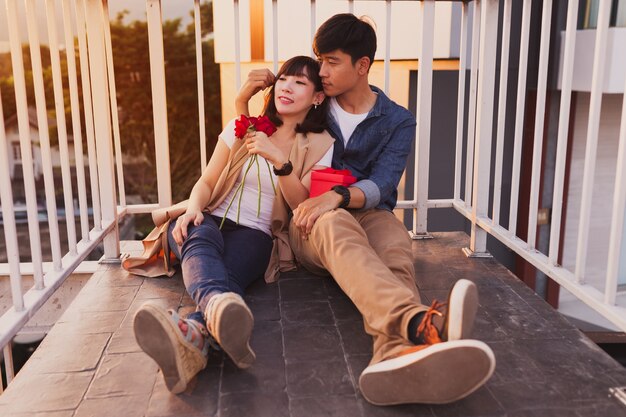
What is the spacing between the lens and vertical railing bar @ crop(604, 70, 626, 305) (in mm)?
1736

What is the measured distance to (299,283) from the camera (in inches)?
100

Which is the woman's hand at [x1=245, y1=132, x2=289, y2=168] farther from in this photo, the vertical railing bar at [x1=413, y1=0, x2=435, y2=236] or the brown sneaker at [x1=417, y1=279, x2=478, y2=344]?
the vertical railing bar at [x1=413, y1=0, x2=435, y2=236]

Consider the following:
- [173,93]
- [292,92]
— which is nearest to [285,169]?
[292,92]

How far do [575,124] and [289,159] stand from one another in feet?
13.7

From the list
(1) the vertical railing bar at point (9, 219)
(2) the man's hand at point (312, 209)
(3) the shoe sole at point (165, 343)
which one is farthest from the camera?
(2) the man's hand at point (312, 209)

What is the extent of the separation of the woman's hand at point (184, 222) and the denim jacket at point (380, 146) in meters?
0.60

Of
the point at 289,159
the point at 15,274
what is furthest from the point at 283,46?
the point at 15,274

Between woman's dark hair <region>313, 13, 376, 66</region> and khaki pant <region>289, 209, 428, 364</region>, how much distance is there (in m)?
0.67

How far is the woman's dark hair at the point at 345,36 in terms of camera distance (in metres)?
2.45

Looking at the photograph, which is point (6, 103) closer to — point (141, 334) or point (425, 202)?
point (425, 202)

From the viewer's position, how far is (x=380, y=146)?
8.55 feet

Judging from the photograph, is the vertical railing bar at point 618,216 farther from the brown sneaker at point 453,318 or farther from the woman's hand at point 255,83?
the woman's hand at point 255,83

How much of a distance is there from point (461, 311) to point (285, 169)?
985mm

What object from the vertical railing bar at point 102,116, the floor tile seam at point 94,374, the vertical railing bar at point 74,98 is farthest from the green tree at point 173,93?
the floor tile seam at point 94,374
